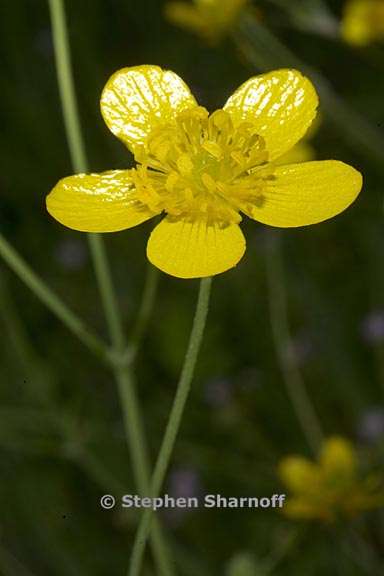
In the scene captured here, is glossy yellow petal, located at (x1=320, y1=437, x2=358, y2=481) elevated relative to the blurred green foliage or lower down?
lower down

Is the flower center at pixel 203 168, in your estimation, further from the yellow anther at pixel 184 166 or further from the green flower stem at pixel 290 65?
the green flower stem at pixel 290 65

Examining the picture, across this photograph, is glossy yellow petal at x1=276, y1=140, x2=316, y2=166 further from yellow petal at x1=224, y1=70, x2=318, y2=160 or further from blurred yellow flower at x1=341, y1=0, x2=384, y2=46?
yellow petal at x1=224, y1=70, x2=318, y2=160

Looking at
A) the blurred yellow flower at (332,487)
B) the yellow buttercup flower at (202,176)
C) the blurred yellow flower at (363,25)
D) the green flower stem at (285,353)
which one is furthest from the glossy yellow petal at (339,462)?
the blurred yellow flower at (363,25)

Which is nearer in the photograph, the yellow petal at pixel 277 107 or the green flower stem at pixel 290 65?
the yellow petal at pixel 277 107

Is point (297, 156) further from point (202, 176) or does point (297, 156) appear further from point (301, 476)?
point (202, 176)

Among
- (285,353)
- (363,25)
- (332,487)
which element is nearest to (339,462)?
(332,487)

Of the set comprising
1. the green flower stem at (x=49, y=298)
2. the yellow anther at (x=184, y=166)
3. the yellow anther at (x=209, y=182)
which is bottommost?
the green flower stem at (x=49, y=298)

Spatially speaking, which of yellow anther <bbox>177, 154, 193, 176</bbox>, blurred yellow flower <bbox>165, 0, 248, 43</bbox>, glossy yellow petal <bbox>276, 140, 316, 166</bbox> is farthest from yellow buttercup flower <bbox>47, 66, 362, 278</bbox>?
blurred yellow flower <bbox>165, 0, 248, 43</bbox>

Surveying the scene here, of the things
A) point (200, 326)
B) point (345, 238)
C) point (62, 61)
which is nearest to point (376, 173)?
→ point (345, 238)
